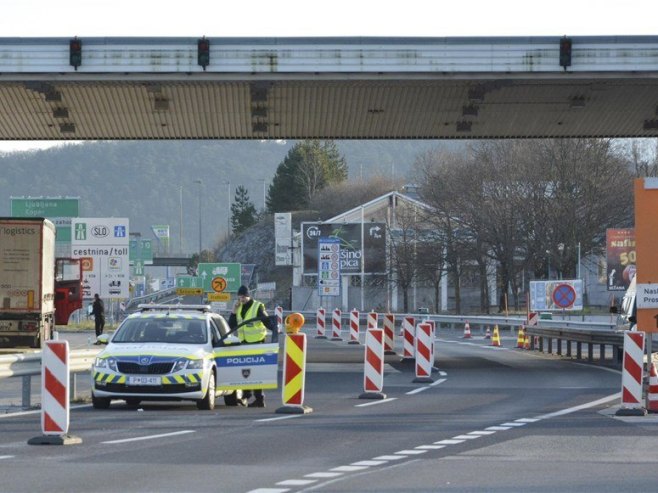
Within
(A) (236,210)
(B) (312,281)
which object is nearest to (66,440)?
(B) (312,281)

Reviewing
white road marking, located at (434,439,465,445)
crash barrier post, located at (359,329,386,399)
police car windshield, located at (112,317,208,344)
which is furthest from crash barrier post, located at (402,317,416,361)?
white road marking, located at (434,439,465,445)

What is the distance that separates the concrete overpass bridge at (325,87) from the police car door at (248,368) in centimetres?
840

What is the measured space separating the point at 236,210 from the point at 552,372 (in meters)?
140

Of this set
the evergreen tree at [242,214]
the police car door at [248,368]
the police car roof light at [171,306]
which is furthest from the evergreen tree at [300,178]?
the police car door at [248,368]

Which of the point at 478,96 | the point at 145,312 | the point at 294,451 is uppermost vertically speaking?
the point at 478,96

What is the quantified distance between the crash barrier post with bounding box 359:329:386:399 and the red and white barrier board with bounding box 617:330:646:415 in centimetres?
396

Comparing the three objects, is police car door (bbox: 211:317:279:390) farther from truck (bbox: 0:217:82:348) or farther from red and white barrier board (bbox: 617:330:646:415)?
truck (bbox: 0:217:82:348)

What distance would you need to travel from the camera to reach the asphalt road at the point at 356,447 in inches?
441

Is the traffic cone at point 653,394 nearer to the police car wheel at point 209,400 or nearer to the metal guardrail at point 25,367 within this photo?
the police car wheel at point 209,400

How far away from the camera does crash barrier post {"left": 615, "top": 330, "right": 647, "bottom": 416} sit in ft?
60.0

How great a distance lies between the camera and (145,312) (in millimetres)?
21047

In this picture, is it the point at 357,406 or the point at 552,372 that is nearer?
the point at 357,406

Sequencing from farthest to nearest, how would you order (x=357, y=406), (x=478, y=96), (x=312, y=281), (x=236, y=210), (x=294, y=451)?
(x=236, y=210) → (x=312, y=281) → (x=478, y=96) → (x=357, y=406) → (x=294, y=451)

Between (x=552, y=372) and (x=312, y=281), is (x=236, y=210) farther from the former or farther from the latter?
(x=552, y=372)
